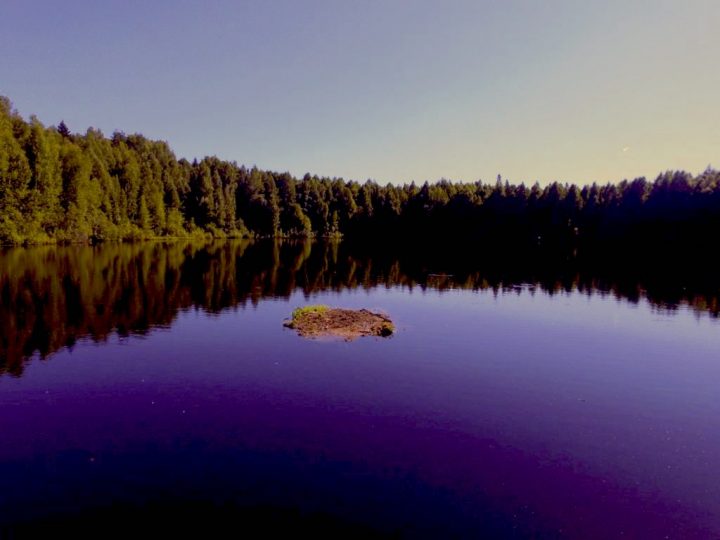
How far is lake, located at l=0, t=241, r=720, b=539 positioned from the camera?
49.9ft

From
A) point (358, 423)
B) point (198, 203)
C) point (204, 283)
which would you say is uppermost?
point (198, 203)

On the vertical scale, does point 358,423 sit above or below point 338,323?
below

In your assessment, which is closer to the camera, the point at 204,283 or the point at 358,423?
the point at 358,423

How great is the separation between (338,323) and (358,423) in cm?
1957

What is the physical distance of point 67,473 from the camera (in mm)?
16703

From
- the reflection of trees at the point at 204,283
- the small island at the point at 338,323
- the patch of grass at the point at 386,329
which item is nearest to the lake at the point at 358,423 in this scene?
the reflection of trees at the point at 204,283

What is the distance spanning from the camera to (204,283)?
63.4 metres

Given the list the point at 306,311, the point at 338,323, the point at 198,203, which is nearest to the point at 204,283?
the point at 306,311

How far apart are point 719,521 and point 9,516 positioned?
A: 22.8 m

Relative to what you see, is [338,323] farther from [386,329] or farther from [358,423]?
[358,423]

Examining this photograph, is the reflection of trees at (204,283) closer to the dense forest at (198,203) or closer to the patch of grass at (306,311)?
the patch of grass at (306,311)

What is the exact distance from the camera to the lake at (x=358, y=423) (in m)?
15.2

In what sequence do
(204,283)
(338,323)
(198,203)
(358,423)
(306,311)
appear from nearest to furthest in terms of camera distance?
1. (358,423)
2. (338,323)
3. (306,311)
4. (204,283)
5. (198,203)

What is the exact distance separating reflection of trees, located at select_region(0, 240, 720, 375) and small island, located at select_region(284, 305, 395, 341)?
10.6 m
